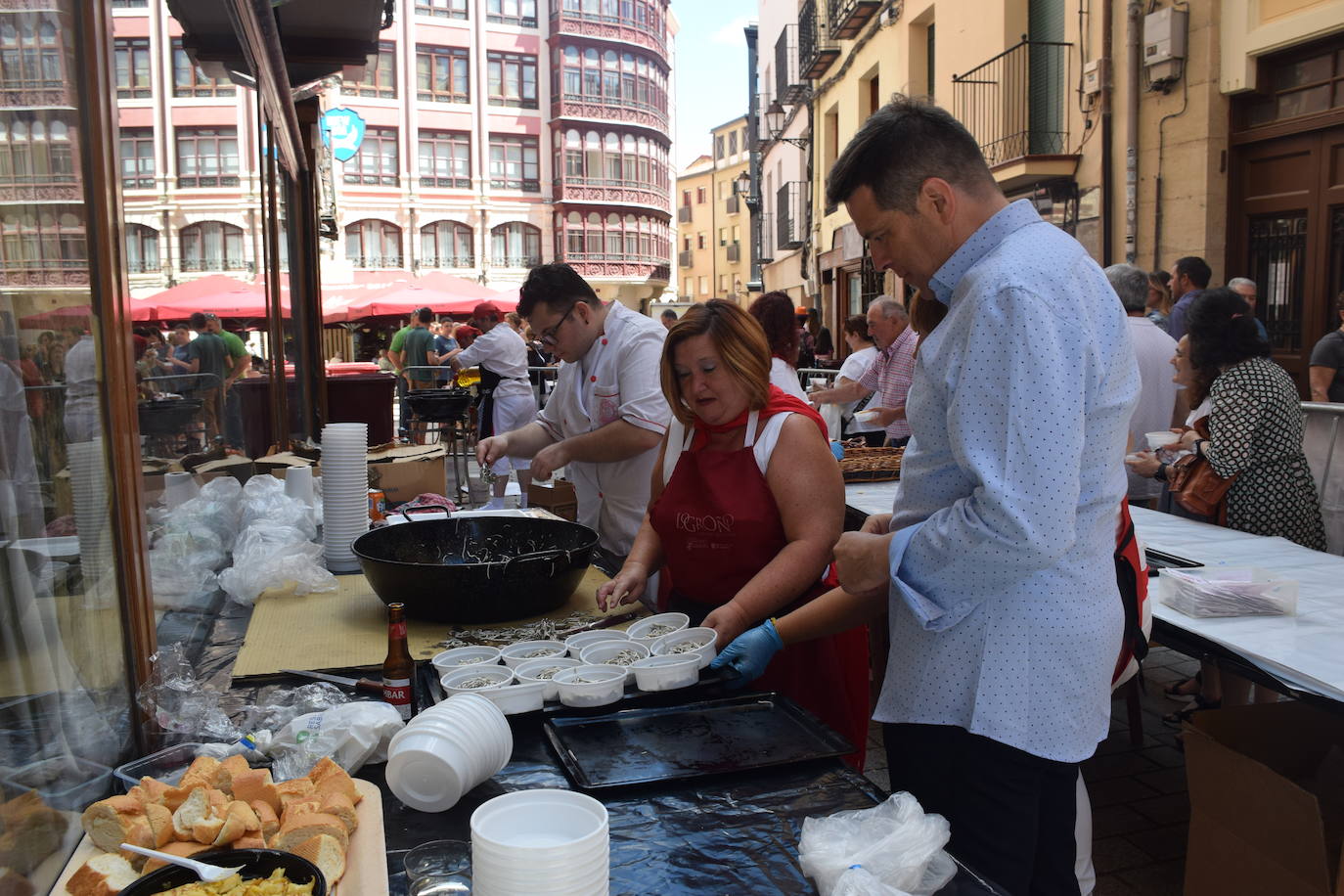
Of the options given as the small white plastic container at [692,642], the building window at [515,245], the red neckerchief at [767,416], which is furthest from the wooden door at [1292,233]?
the building window at [515,245]

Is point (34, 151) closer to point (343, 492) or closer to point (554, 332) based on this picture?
point (343, 492)

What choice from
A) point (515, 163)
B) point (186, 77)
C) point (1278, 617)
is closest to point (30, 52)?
point (186, 77)

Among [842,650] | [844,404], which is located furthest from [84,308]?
[844,404]

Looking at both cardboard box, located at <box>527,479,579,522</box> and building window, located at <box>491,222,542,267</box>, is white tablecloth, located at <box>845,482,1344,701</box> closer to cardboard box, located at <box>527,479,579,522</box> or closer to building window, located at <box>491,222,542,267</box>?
cardboard box, located at <box>527,479,579,522</box>

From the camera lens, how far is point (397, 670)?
6.00 feet

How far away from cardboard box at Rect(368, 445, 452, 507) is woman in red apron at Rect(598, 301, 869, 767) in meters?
2.15

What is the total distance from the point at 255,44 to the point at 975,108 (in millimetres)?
9083

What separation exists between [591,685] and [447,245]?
37020 millimetres

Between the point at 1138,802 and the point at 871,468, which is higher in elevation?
the point at 871,468

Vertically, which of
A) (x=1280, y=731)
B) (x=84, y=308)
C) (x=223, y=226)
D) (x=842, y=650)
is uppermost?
(x=223, y=226)

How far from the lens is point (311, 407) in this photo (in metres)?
7.25

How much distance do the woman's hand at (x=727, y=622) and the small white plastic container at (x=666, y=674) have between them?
1.16ft

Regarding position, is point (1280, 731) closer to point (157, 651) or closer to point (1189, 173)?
point (157, 651)

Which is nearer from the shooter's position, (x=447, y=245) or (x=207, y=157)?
(x=207, y=157)
